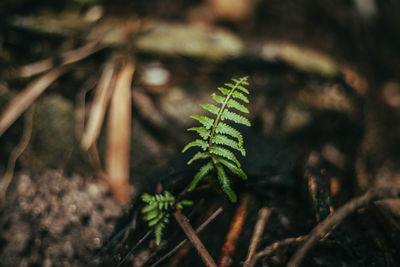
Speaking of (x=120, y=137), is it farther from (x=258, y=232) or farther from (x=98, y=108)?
(x=258, y=232)

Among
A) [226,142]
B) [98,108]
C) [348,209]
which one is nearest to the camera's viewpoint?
[348,209]

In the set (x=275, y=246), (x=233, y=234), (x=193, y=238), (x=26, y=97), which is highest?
(x=26, y=97)

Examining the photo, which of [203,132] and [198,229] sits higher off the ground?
[203,132]

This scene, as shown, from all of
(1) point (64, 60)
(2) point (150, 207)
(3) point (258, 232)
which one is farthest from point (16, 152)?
(3) point (258, 232)

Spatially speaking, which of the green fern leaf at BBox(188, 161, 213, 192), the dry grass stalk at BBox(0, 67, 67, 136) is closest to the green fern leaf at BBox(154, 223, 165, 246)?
the green fern leaf at BBox(188, 161, 213, 192)

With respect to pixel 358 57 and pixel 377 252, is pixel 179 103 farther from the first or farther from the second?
pixel 358 57

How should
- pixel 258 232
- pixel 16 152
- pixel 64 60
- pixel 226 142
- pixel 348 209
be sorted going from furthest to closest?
pixel 64 60 → pixel 16 152 → pixel 258 232 → pixel 226 142 → pixel 348 209

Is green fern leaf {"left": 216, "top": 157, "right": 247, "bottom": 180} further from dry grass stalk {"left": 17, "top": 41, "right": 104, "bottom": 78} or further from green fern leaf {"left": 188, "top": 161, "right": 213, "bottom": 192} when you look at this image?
dry grass stalk {"left": 17, "top": 41, "right": 104, "bottom": 78}

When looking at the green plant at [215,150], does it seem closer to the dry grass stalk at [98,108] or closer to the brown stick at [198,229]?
the brown stick at [198,229]
